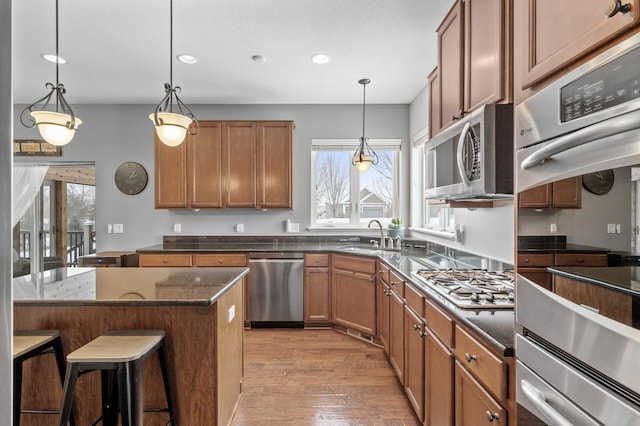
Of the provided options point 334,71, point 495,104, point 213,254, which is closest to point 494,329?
point 495,104

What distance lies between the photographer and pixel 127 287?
1780mm

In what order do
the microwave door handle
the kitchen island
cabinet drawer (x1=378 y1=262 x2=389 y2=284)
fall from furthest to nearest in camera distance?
cabinet drawer (x1=378 y1=262 x2=389 y2=284) → the kitchen island → the microwave door handle

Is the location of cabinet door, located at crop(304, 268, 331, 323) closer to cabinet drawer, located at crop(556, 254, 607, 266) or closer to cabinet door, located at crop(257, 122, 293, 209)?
cabinet door, located at crop(257, 122, 293, 209)

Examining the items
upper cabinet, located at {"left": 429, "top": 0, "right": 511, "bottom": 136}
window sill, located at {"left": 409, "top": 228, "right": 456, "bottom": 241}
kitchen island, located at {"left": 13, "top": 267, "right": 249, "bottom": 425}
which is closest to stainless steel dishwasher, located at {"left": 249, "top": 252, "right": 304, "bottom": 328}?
window sill, located at {"left": 409, "top": 228, "right": 456, "bottom": 241}

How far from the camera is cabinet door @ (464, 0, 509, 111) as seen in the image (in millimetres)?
1498

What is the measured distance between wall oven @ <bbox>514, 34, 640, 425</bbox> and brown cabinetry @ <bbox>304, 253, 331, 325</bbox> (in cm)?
273

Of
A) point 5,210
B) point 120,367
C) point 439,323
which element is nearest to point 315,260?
point 439,323

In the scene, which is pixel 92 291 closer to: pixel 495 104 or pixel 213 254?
pixel 213 254

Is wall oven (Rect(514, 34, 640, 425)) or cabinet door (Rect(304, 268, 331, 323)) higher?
wall oven (Rect(514, 34, 640, 425))

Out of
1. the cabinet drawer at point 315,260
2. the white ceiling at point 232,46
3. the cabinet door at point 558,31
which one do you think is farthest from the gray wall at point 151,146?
the cabinet door at point 558,31

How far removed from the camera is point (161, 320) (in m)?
1.69

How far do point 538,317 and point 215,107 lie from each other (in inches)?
166

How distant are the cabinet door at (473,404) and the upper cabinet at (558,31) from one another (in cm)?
101

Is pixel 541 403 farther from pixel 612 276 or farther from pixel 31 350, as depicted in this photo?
pixel 31 350
